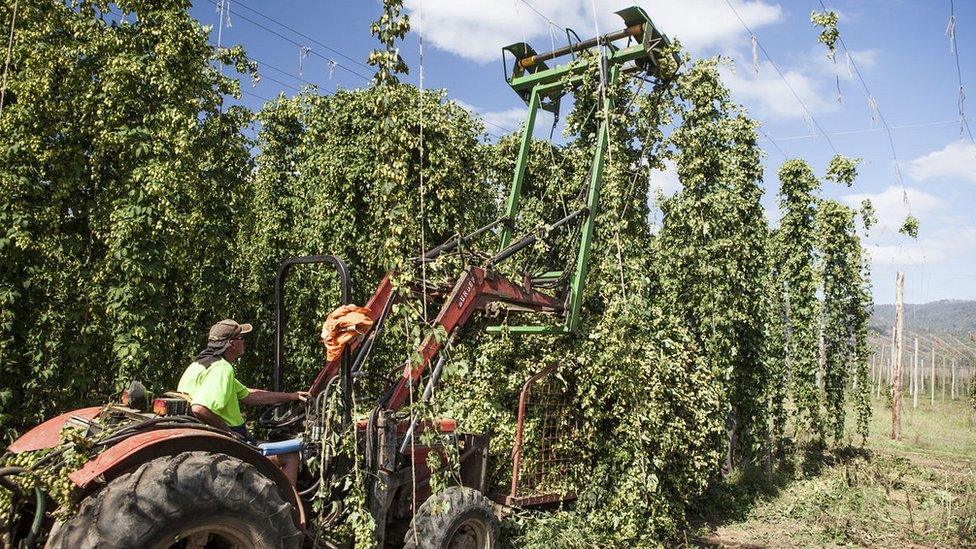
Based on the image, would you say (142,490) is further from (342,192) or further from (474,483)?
(342,192)

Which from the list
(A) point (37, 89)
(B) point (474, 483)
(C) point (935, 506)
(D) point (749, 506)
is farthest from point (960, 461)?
(A) point (37, 89)

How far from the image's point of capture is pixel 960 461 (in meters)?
14.1

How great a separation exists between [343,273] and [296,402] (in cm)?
130

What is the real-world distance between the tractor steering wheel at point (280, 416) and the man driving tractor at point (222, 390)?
0.94 feet

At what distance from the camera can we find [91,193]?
7.73 meters

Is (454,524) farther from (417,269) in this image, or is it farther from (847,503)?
(847,503)

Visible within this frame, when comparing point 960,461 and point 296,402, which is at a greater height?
point 296,402

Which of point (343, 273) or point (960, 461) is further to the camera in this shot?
point (960, 461)

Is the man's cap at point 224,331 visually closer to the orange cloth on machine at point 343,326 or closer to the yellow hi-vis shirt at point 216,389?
the yellow hi-vis shirt at point 216,389

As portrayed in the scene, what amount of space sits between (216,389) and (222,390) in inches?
1.3

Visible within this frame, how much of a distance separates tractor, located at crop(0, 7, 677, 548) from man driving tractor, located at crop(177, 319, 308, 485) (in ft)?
0.33

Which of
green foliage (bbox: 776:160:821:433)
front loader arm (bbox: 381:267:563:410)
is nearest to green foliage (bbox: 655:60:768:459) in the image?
green foliage (bbox: 776:160:821:433)

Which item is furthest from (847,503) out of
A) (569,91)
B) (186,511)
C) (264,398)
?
(186,511)

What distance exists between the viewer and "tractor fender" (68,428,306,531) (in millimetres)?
3047
